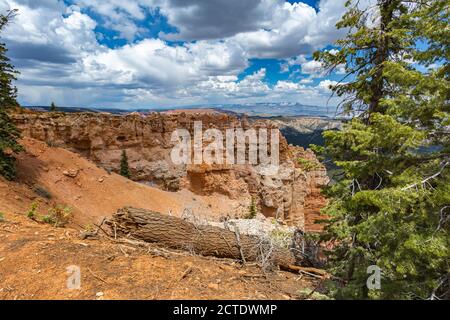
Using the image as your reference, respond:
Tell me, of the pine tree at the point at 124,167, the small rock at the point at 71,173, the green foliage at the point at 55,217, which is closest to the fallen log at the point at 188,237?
the green foliage at the point at 55,217

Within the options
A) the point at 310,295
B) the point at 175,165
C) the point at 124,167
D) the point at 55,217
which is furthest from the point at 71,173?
the point at 310,295

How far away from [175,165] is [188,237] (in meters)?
28.0

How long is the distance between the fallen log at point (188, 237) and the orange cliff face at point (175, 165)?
80.1ft

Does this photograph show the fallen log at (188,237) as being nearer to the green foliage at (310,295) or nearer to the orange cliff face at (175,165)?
the green foliage at (310,295)

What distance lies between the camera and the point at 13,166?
14.3 m

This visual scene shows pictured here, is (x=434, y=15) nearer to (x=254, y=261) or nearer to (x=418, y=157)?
(x=418, y=157)

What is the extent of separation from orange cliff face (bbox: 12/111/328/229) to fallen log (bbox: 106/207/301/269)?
962 inches

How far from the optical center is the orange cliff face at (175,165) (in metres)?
30.5

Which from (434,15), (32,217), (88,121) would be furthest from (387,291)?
(88,121)

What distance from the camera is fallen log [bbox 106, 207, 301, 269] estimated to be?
628 centimetres

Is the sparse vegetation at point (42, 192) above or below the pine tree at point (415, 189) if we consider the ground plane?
below

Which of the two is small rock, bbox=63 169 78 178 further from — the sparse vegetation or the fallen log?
the fallen log

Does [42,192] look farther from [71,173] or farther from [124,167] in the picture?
[124,167]

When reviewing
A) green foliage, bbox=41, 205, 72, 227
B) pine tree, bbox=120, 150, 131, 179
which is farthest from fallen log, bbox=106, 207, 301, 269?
pine tree, bbox=120, 150, 131, 179
